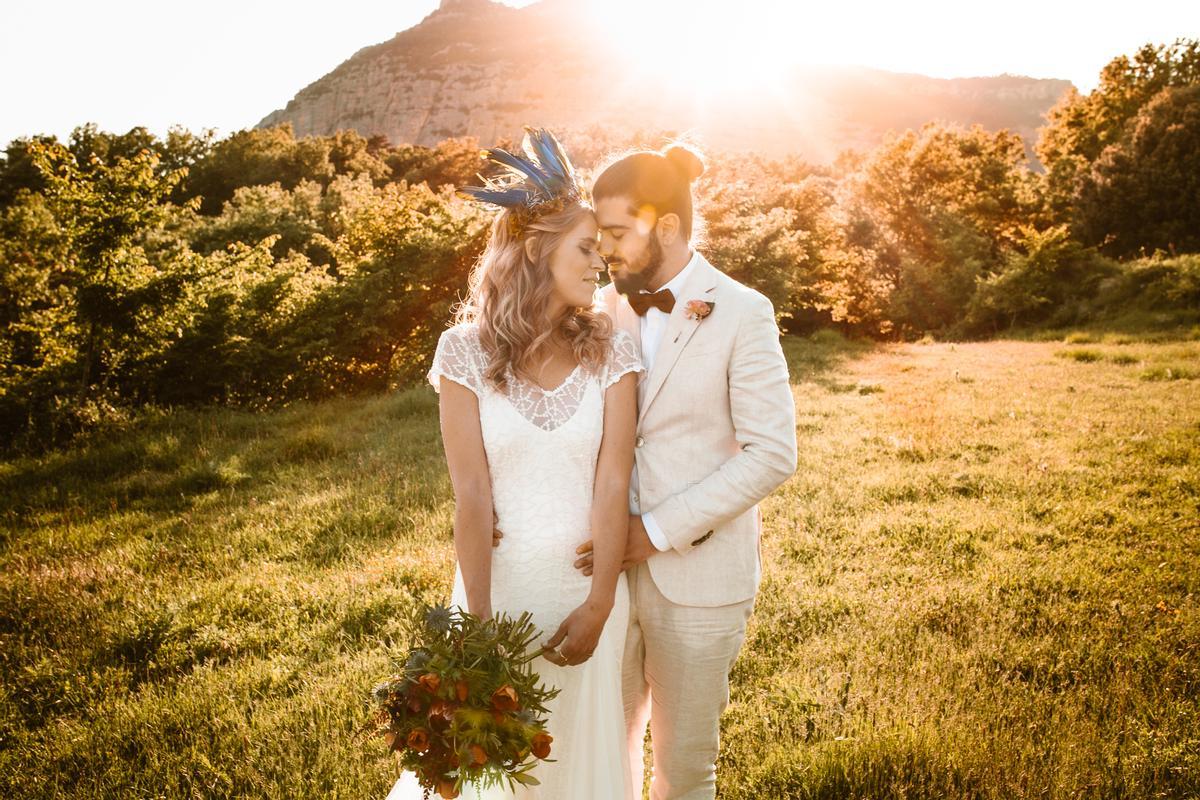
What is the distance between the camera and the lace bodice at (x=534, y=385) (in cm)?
256

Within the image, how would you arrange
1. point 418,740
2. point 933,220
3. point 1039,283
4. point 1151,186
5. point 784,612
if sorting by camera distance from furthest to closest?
point 933,220 → point 1151,186 → point 1039,283 → point 784,612 → point 418,740

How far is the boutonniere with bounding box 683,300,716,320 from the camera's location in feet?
8.55

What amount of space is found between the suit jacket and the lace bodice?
180mm

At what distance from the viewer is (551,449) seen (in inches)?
101

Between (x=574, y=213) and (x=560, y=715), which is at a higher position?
(x=574, y=213)

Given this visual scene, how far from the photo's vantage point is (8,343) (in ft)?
34.6

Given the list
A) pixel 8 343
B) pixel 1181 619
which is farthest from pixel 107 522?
pixel 1181 619

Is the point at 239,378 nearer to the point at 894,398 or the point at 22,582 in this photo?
the point at 22,582

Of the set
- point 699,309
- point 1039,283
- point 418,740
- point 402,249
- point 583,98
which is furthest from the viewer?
point 583,98

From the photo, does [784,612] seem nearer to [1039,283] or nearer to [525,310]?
[525,310]

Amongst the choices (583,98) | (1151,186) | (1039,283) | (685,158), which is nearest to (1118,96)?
(1151,186)

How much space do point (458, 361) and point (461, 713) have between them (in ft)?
4.04

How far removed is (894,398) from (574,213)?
1072 cm

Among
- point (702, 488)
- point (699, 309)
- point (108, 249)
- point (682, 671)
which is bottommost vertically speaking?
point (682, 671)
